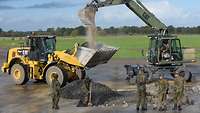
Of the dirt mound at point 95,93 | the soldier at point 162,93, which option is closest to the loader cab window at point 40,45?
the dirt mound at point 95,93

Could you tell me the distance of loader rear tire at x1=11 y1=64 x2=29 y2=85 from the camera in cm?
2786

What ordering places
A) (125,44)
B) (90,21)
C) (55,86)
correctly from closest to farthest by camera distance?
(55,86)
(90,21)
(125,44)

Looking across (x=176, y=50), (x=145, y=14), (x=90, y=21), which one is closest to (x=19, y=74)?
(x=90, y=21)

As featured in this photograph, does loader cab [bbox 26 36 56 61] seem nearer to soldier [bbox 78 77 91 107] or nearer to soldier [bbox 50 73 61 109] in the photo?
soldier [bbox 78 77 91 107]

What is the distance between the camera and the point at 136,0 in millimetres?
29188

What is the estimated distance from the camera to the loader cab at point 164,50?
91.8ft

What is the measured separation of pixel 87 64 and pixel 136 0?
17.7 feet

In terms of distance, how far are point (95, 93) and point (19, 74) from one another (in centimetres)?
807

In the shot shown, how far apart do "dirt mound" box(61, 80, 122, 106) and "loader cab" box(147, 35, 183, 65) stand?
245 inches

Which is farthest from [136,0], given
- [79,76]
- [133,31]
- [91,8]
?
[133,31]

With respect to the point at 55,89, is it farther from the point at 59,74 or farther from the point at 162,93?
the point at 59,74

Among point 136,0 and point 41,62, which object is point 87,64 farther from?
point 136,0

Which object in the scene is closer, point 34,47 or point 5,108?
point 5,108

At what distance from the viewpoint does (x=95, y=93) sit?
2114 cm
